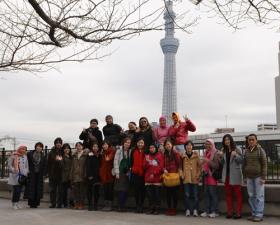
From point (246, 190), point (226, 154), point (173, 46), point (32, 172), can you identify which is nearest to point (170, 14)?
point (226, 154)

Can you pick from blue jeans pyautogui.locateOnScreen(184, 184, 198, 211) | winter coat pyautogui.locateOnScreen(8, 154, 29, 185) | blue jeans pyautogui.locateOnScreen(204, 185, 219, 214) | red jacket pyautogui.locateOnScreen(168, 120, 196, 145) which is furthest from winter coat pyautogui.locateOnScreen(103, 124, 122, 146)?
blue jeans pyautogui.locateOnScreen(204, 185, 219, 214)

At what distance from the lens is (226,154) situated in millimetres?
8547

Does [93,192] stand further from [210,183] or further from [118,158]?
[210,183]

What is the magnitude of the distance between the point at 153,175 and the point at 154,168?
14cm

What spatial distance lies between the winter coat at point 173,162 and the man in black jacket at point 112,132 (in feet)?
4.55

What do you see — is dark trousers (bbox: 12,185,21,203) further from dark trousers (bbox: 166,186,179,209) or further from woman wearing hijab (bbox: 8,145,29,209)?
dark trousers (bbox: 166,186,179,209)

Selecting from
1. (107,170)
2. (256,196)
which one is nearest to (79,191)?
(107,170)

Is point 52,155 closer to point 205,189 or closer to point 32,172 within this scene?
point 32,172

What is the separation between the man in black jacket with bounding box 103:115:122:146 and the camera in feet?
32.4

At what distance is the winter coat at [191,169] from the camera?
28.5ft

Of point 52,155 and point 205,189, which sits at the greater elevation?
point 52,155

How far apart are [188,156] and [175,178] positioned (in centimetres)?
50

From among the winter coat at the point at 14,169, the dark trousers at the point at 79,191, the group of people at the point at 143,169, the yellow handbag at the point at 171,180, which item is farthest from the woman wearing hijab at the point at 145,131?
the winter coat at the point at 14,169

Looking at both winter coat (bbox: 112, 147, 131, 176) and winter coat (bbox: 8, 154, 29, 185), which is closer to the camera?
winter coat (bbox: 112, 147, 131, 176)
